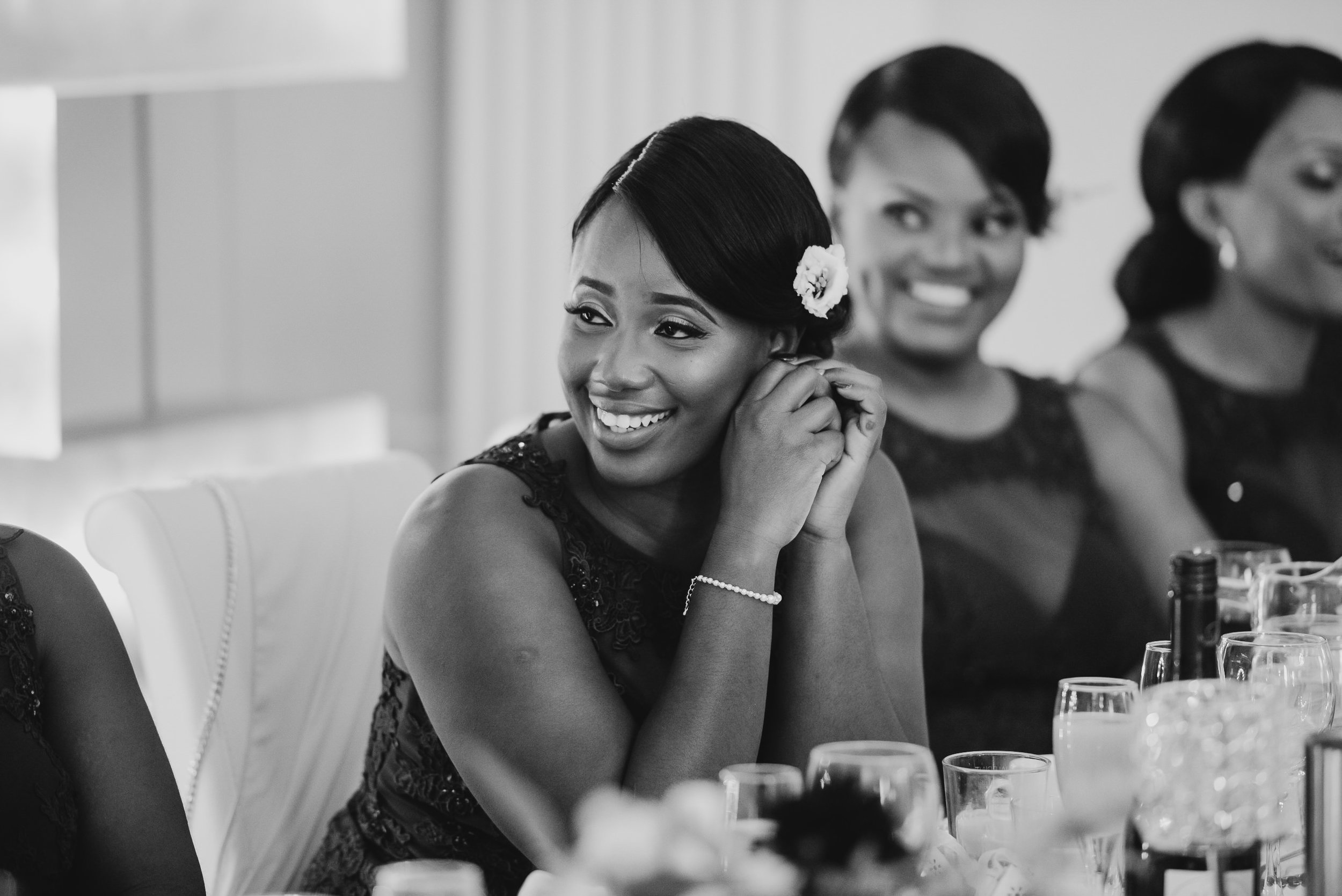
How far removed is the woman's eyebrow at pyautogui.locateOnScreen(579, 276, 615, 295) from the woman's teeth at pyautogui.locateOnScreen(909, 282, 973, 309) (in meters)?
1.52

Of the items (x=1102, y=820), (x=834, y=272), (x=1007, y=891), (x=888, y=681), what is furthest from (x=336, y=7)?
(x=1102, y=820)

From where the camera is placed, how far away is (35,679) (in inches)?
60.2

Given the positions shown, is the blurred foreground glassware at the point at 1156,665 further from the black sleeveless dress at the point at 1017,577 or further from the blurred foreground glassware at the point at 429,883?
the black sleeveless dress at the point at 1017,577

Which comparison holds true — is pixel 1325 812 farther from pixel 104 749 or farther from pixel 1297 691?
pixel 104 749

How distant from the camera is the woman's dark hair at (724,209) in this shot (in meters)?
1.76

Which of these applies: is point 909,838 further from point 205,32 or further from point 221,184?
point 221,184

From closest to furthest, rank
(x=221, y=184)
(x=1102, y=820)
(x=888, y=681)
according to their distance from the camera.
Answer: (x=1102, y=820) → (x=888, y=681) → (x=221, y=184)

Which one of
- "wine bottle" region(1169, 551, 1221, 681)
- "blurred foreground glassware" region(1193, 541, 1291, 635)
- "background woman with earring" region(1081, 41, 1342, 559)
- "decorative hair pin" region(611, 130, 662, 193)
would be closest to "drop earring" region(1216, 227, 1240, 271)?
"background woman with earring" region(1081, 41, 1342, 559)

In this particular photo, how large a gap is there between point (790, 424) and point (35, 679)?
87cm

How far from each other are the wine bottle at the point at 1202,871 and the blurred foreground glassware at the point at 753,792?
28 centimetres

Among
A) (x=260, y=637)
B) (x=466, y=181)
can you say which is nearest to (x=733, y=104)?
(x=466, y=181)

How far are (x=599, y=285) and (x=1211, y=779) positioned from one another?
0.96 metres

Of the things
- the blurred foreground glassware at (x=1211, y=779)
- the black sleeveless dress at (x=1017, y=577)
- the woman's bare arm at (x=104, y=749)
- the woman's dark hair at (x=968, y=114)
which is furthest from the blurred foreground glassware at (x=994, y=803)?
the woman's dark hair at (x=968, y=114)

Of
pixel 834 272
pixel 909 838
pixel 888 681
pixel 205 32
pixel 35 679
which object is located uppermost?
pixel 205 32
